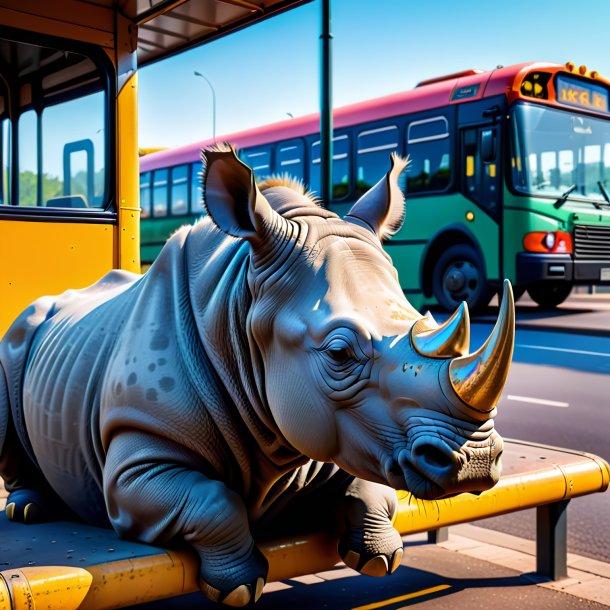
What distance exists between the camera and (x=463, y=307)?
76.6 inches

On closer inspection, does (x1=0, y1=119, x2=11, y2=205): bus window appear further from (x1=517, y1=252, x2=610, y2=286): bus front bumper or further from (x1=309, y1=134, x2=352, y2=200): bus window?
(x1=309, y1=134, x2=352, y2=200): bus window

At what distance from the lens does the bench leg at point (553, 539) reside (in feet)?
12.5

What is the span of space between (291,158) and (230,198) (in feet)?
48.6

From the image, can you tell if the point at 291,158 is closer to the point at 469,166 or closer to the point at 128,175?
the point at 469,166

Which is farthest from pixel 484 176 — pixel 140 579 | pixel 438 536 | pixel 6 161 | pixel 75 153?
pixel 140 579

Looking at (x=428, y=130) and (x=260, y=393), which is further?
(x=428, y=130)

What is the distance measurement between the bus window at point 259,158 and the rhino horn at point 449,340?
1530 centimetres

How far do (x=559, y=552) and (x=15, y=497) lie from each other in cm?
228

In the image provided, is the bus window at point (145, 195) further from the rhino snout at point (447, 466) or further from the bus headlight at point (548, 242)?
the rhino snout at point (447, 466)

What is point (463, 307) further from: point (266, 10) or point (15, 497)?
point (266, 10)

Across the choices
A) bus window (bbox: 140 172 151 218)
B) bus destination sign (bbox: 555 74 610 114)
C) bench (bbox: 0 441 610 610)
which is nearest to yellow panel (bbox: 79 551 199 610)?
bench (bbox: 0 441 610 610)

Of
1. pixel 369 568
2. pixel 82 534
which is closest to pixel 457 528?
pixel 369 568

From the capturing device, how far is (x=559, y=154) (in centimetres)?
1495

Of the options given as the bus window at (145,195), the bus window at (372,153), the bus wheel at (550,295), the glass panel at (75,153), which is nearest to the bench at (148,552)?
the glass panel at (75,153)
